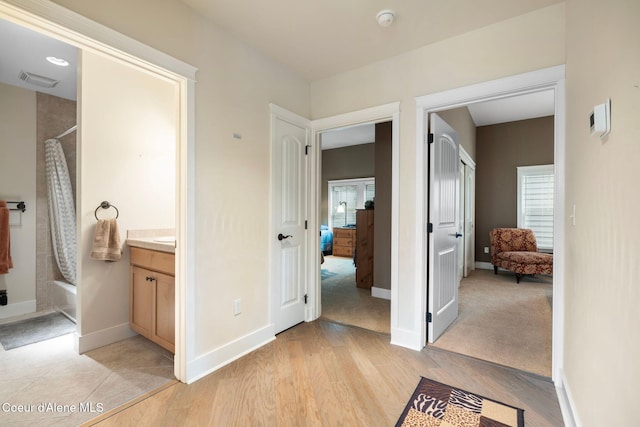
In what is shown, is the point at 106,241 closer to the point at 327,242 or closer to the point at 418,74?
the point at 418,74

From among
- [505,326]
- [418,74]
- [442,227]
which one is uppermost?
[418,74]

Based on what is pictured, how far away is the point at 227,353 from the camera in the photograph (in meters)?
2.26

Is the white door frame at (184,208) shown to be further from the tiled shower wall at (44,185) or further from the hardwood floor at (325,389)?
the tiled shower wall at (44,185)

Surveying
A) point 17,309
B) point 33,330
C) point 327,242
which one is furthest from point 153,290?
point 327,242

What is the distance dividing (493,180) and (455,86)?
14.8 feet

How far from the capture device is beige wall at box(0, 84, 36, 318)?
316cm

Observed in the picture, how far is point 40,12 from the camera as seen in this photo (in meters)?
1.36

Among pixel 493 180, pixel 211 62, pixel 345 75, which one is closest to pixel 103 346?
pixel 211 62

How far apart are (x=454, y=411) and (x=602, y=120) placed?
1.65 metres

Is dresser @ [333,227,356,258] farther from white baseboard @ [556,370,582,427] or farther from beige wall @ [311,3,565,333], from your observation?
white baseboard @ [556,370,582,427]

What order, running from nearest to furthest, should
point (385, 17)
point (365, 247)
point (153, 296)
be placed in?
point (385, 17)
point (153, 296)
point (365, 247)

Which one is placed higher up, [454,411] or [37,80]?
[37,80]

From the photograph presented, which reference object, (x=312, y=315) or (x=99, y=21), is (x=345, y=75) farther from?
(x=312, y=315)

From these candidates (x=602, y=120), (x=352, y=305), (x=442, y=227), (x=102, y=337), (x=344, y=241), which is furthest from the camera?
(x=344, y=241)
